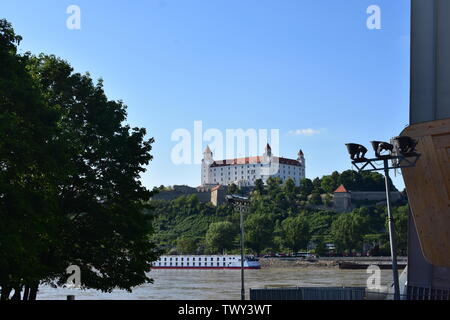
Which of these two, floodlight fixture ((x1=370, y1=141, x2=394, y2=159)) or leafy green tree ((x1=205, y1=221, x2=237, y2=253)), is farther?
leafy green tree ((x1=205, y1=221, x2=237, y2=253))

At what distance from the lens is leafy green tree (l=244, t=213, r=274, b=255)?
6521 inches

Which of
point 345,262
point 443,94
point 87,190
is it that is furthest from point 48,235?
point 345,262

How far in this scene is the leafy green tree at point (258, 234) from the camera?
165625 millimetres

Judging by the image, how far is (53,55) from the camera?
30703mm

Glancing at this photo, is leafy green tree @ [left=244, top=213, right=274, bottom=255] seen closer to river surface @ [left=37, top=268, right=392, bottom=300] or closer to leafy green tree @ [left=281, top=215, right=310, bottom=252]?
leafy green tree @ [left=281, top=215, right=310, bottom=252]

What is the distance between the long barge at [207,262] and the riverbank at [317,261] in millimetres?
4148

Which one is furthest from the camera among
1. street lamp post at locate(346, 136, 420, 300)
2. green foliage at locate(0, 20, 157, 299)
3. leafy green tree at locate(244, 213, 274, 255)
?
leafy green tree at locate(244, 213, 274, 255)

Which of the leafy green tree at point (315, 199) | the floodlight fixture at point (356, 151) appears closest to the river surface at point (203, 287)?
the floodlight fixture at point (356, 151)

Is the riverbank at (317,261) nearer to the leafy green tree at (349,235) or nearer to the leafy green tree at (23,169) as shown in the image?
the leafy green tree at (349,235)

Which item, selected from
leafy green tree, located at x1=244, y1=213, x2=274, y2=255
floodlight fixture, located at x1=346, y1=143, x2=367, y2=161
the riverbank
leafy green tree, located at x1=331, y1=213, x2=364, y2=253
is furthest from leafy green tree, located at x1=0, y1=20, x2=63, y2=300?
leafy green tree, located at x1=244, y1=213, x2=274, y2=255

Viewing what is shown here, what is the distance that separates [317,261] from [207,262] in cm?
2772

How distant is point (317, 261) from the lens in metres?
152

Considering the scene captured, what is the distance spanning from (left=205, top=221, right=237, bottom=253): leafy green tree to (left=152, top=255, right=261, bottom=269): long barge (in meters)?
13.3
